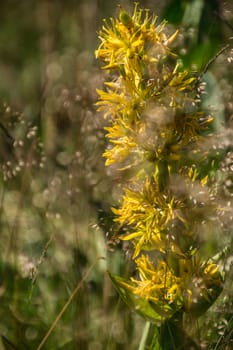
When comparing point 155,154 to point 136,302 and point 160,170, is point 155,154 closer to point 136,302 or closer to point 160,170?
point 160,170

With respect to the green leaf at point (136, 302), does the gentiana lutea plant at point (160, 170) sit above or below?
above

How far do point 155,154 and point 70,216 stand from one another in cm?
39

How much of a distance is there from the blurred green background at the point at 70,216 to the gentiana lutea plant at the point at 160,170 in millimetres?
77

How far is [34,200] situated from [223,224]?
66 centimetres

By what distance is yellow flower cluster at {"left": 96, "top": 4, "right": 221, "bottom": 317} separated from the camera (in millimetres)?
1545

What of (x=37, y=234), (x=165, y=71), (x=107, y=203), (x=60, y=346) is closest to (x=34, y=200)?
(x=37, y=234)

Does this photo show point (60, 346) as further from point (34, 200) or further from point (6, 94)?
point (6, 94)

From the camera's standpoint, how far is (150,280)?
162cm

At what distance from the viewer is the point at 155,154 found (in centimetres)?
158

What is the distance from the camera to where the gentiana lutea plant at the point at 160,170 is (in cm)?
154

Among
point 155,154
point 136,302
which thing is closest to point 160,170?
point 155,154

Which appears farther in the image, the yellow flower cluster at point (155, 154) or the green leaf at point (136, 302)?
the green leaf at point (136, 302)

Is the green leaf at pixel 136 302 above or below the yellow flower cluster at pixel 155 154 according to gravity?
below

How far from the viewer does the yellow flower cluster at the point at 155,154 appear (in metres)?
1.54
